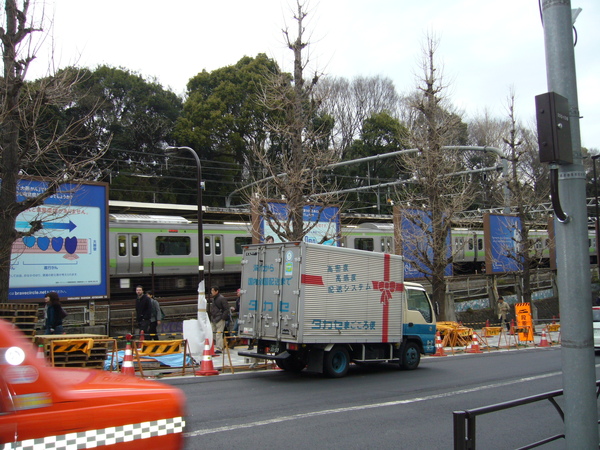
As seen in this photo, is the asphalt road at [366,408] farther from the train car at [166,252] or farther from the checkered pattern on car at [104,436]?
the train car at [166,252]

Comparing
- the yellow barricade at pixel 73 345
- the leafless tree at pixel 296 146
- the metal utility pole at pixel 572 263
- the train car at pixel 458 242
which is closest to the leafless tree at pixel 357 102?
the train car at pixel 458 242

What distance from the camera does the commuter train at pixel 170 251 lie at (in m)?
25.6

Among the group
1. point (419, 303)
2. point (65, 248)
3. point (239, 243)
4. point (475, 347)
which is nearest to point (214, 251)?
point (239, 243)

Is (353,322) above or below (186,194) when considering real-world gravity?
below

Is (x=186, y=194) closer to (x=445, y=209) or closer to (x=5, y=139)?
(x=445, y=209)

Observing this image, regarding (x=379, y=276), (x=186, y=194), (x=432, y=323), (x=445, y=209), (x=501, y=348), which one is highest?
(x=186, y=194)

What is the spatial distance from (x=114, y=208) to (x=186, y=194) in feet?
38.3

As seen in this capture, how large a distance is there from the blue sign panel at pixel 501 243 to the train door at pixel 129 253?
16655 mm

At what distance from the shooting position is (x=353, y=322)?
514 inches

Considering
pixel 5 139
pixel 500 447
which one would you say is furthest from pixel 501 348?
pixel 5 139

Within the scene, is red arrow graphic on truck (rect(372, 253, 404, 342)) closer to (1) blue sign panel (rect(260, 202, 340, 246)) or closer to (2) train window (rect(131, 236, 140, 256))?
(1) blue sign panel (rect(260, 202, 340, 246))

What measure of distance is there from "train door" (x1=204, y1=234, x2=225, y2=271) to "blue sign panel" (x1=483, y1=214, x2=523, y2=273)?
1315 cm

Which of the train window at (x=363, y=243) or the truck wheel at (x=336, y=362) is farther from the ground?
the train window at (x=363, y=243)

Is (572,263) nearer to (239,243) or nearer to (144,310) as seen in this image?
(144,310)
